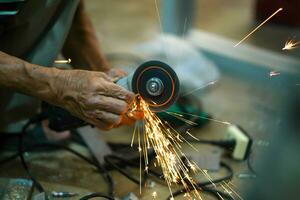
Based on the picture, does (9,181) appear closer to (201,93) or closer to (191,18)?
(201,93)

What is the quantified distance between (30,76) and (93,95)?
0.20 metres

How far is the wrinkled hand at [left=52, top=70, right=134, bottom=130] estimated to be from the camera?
4.01 ft

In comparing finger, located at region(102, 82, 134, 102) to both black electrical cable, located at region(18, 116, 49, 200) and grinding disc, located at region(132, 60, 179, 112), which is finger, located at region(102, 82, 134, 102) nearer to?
grinding disc, located at region(132, 60, 179, 112)

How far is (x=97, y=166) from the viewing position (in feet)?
5.37

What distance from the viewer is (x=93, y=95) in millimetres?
1221

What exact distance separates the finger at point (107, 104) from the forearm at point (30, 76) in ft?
0.39

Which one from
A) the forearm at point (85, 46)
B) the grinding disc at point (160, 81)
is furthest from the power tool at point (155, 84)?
the forearm at point (85, 46)

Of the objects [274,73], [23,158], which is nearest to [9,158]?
[23,158]

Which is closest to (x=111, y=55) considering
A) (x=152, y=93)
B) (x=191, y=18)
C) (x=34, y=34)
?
(x=191, y=18)

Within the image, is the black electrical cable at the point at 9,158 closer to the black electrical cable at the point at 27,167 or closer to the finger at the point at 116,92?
the black electrical cable at the point at 27,167

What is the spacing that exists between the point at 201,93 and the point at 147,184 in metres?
0.75

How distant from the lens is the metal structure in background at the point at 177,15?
257 centimetres

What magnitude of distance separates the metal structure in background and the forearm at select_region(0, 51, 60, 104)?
1.40 metres

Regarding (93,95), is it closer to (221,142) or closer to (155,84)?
(155,84)
